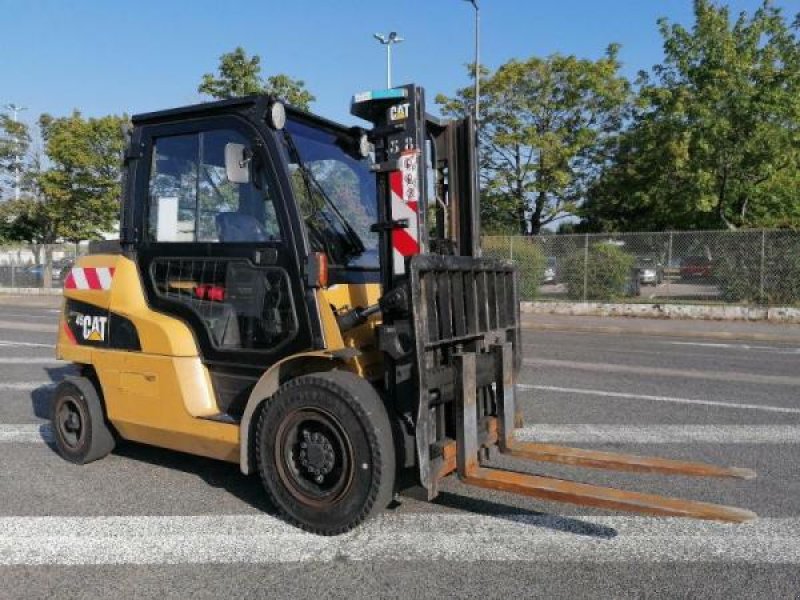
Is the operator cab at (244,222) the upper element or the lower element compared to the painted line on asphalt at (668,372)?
upper

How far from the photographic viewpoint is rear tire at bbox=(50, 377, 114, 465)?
5.01m

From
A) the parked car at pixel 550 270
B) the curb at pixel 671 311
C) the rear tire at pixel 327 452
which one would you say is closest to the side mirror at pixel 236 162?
the rear tire at pixel 327 452

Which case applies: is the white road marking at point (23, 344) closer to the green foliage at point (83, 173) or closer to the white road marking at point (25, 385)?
the white road marking at point (25, 385)

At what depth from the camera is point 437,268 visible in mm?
3705

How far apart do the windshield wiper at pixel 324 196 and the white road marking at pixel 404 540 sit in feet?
5.78

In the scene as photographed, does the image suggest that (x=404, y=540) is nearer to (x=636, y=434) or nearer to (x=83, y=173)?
(x=636, y=434)

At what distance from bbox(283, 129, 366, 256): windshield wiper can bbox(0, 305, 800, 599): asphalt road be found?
1.67 m

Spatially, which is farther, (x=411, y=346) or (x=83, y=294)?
(x=83, y=294)

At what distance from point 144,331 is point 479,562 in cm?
273

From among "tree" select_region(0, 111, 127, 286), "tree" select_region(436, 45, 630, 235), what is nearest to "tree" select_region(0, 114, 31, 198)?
"tree" select_region(0, 111, 127, 286)

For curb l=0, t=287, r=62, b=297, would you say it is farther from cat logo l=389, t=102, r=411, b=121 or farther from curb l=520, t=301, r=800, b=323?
cat logo l=389, t=102, r=411, b=121

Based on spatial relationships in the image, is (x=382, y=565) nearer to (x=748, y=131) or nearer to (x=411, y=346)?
(x=411, y=346)

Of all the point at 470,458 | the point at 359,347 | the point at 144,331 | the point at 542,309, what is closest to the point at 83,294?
the point at 144,331

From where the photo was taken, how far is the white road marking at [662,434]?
5.66m
